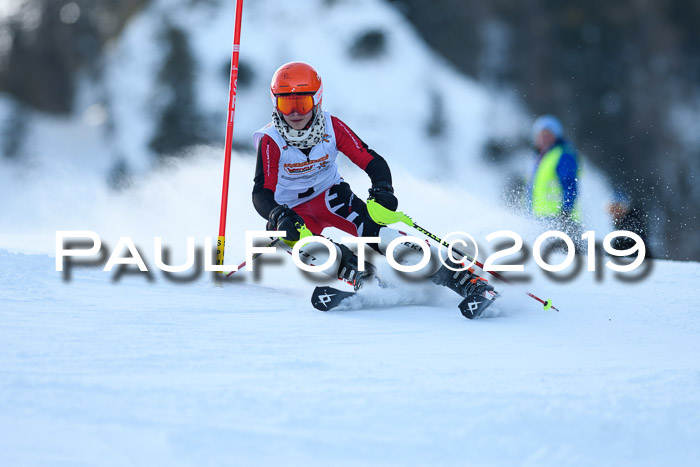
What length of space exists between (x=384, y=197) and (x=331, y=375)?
1.66 meters

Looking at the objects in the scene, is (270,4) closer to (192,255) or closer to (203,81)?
(203,81)

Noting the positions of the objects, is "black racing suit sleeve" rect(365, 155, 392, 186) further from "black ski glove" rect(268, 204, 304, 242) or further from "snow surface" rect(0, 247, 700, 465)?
"snow surface" rect(0, 247, 700, 465)

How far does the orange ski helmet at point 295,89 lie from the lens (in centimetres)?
408

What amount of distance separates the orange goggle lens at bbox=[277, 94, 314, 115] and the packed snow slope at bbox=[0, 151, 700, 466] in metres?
→ 1.07

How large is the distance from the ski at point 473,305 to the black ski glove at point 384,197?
2.17 ft

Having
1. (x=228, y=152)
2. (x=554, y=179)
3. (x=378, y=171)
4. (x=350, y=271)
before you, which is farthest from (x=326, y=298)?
(x=554, y=179)

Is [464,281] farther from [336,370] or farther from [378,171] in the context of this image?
[336,370]

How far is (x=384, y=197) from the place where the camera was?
4094 millimetres

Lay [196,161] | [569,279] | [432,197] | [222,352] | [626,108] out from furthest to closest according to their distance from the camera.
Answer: [626,108] < [196,161] < [432,197] < [569,279] < [222,352]

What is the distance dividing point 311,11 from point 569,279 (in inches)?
711

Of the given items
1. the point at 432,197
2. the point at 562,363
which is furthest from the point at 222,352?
the point at 432,197

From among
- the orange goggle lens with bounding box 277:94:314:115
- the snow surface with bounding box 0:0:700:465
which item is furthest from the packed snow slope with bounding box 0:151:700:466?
the orange goggle lens with bounding box 277:94:314:115

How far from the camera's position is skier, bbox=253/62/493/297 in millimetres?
4031

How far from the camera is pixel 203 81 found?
776 inches
